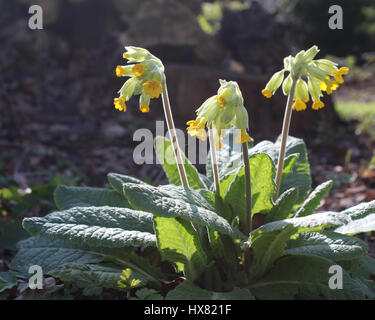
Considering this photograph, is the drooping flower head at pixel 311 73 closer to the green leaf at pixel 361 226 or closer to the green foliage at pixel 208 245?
the green foliage at pixel 208 245

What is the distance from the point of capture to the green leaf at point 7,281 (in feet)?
7.41

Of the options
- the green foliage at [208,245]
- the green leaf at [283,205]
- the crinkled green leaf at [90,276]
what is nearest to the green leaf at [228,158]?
the green foliage at [208,245]

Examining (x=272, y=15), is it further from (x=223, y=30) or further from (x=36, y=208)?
(x=36, y=208)

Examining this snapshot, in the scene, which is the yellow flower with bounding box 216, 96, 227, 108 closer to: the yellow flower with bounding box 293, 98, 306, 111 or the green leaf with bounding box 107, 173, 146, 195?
the yellow flower with bounding box 293, 98, 306, 111

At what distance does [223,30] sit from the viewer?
6.87m

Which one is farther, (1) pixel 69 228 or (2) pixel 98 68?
(2) pixel 98 68

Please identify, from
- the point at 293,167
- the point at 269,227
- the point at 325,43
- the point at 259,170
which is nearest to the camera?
the point at 269,227

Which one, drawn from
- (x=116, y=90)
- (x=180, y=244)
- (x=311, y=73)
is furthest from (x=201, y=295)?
(x=116, y=90)

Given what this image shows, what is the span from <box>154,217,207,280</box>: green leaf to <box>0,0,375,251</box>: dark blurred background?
4.97 feet

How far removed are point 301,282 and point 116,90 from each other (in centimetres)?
454

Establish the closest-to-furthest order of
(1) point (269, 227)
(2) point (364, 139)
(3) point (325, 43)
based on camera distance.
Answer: (1) point (269, 227) → (2) point (364, 139) → (3) point (325, 43)

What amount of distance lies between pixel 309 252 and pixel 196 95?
361 centimetres

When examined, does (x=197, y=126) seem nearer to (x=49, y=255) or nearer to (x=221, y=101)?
(x=221, y=101)

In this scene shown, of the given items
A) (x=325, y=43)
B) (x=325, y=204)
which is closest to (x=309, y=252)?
(x=325, y=204)
